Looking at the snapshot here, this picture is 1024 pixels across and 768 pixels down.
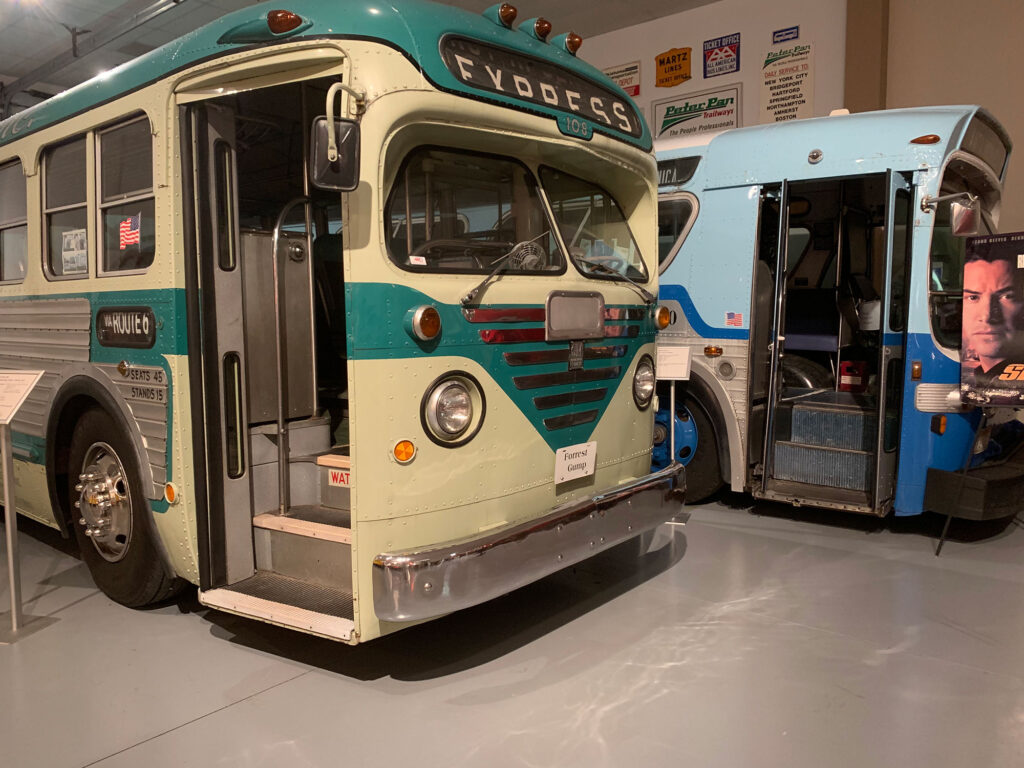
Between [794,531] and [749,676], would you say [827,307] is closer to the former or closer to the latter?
[794,531]

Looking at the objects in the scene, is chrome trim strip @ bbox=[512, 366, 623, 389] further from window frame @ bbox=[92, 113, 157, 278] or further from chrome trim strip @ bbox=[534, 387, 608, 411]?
window frame @ bbox=[92, 113, 157, 278]

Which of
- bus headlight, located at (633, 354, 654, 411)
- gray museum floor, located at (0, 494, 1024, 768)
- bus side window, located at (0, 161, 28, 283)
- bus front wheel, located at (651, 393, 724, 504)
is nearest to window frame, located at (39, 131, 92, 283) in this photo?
bus side window, located at (0, 161, 28, 283)

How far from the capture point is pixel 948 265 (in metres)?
4.91

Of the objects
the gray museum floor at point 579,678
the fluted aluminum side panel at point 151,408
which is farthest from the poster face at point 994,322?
the fluted aluminum side panel at point 151,408

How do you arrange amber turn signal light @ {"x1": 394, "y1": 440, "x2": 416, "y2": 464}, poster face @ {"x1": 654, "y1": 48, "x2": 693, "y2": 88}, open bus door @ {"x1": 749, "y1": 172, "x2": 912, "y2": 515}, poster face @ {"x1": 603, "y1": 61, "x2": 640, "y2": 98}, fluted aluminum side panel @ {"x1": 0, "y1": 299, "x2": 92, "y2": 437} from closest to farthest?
amber turn signal light @ {"x1": 394, "y1": 440, "x2": 416, "y2": 464}, fluted aluminum side panel @ {"x1": 0, "y1": 299, "x2": 92, "y2": 437}, open bus door @ {"x1": 749, "y1": 172, "x2": 912, "y2": 515}, poster face @ {"x1": 654, "y1": 48, "x2": 693, "y2": 88}, poster face @ {"x1": 603, "y1": 61, "x2": 640, "y2": 98}

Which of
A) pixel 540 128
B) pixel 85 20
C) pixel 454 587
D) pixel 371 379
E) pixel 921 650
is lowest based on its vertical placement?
pixel 921 650

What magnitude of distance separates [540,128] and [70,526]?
3.45 m

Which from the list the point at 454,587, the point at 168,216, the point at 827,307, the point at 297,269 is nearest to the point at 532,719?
the point at 454,587

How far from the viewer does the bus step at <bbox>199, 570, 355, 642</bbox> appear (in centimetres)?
287

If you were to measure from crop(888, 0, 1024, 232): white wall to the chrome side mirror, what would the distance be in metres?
6.52

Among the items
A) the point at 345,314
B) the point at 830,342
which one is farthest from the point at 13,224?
the point at 830,342

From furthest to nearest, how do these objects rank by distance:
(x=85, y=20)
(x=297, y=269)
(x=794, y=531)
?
(x=85, y=20), (x=794, y=531), (x=297, y=269)

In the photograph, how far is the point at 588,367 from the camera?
144 inches

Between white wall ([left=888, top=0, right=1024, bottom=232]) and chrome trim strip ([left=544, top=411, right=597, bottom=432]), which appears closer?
chrome trim strip ([left=544, top=411, right=597, bottom=432])
